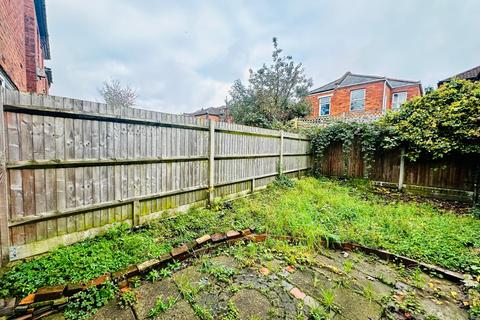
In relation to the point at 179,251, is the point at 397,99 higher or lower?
higher

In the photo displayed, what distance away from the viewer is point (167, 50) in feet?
31.4

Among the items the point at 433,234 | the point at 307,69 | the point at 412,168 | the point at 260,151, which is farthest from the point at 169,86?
the point at 433,234

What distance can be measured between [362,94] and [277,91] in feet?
27.8

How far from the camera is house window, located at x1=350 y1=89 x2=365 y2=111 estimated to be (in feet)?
51.4

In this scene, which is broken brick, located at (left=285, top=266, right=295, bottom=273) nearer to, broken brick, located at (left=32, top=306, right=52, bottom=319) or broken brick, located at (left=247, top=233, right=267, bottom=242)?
broken brick, located at (left=247, top=233, right=267, bottom=242)

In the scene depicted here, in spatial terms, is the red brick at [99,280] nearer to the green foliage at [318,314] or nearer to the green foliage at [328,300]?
the green foliage at [318,314]

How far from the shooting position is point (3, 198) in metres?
1.88

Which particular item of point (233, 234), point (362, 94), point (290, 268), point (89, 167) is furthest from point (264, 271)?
point (362, 94)

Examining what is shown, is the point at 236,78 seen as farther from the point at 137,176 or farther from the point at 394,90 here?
the point at 394,90

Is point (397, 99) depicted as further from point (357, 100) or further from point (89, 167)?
point (89, 167)

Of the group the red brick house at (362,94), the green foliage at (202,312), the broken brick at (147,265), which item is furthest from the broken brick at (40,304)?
the red brick house at (362,94)

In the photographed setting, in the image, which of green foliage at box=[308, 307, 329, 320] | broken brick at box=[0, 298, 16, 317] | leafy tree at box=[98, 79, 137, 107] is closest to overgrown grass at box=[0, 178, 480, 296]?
broken brick at box=[0, 298, 16, 317]

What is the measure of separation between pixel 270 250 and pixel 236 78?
42.0 feet

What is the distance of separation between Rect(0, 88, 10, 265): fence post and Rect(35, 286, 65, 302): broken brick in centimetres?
77
